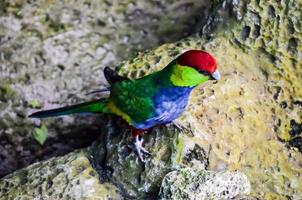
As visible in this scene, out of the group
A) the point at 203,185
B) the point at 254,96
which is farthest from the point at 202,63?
the point at 254,96

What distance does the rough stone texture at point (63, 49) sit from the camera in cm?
520

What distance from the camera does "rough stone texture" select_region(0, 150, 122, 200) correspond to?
4.11m

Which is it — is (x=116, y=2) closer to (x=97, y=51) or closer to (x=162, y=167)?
(x=97, y=51)

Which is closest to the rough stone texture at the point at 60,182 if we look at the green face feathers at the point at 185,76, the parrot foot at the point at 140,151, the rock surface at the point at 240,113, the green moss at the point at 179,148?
the rock surface at the point at 240,113

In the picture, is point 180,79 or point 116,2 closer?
point 180,79

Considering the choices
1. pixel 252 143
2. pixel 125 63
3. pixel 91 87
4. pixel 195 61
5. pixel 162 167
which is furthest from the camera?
pixel 91 87

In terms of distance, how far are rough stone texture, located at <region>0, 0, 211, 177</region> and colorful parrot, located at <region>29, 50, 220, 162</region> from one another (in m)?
1.03

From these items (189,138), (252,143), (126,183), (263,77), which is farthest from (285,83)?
(126,183)

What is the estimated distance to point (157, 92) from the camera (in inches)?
156

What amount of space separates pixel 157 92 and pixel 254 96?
2.66 feet

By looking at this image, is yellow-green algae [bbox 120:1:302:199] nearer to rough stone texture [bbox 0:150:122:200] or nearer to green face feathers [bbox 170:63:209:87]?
green face feathers [bbox 170:63:209:87]

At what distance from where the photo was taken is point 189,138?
404cm

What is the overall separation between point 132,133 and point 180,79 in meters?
0.56

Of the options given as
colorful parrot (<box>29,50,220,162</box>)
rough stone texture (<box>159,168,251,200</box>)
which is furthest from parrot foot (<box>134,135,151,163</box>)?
rough stone texture (<box>159,168,251,200</box>)
